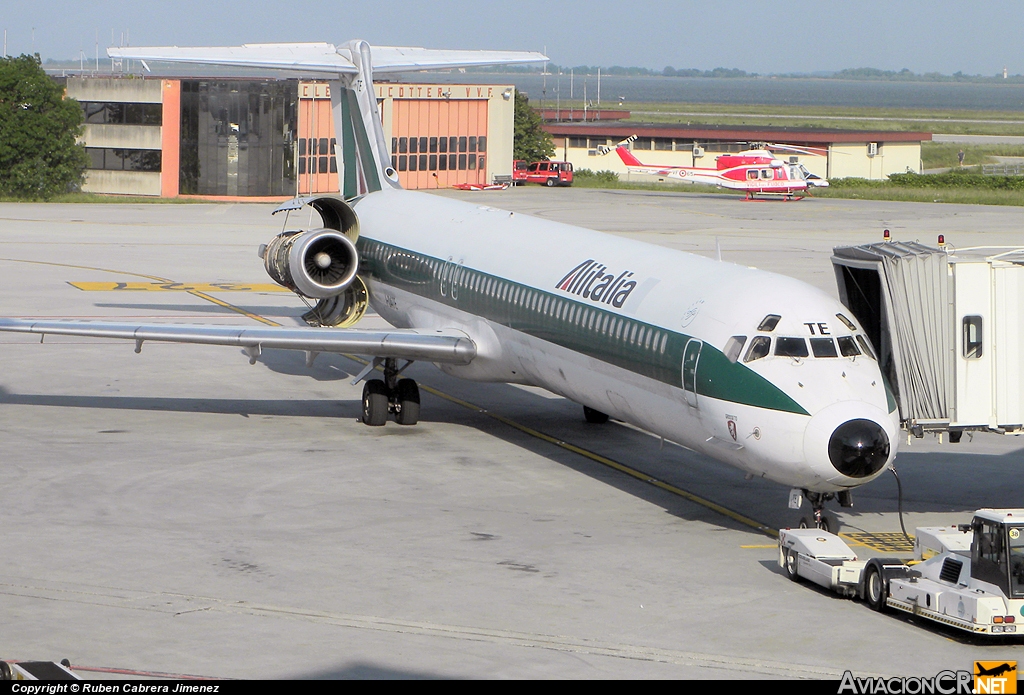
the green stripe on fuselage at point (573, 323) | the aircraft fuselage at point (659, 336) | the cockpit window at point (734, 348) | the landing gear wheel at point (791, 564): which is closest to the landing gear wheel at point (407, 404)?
the aircraft fuselage at point (659, 336)

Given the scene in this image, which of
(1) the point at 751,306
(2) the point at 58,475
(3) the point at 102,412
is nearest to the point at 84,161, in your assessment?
(3) the point at 102,412

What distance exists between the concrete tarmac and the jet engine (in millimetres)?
1728

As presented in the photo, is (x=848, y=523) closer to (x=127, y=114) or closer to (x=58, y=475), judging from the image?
(x=58, y=475)

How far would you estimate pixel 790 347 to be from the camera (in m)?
16.6

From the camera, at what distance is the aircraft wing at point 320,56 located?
2625cm

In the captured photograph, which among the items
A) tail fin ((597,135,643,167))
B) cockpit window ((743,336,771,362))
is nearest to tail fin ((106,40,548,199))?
cockpit window ((743,336,771,362))

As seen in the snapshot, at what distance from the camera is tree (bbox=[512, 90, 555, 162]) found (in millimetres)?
103500

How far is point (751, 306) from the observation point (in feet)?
56.2

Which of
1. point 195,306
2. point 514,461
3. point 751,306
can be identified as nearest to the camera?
point 751,306

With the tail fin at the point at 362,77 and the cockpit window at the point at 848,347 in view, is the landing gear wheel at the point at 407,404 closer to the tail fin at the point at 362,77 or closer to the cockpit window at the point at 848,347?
the tail fin at the point at 362,77

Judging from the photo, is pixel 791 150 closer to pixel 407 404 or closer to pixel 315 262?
pixel 315 262

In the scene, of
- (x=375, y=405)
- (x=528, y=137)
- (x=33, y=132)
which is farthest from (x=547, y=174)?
(x=375, y=405)

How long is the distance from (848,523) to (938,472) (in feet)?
13.3

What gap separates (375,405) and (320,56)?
970 cm
